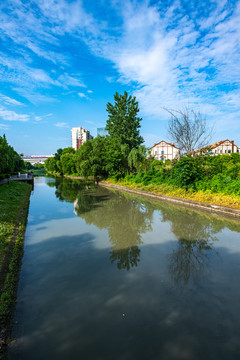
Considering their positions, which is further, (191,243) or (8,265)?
(191,243)

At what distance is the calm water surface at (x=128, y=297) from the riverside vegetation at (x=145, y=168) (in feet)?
18.3

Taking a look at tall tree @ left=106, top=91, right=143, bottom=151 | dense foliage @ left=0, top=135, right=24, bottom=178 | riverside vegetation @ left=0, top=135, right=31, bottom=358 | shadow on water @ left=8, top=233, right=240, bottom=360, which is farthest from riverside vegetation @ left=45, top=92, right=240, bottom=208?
riverside vegetation @ left=0, top=135, right=31, bottom=358

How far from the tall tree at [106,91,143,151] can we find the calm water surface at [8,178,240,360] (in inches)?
1058

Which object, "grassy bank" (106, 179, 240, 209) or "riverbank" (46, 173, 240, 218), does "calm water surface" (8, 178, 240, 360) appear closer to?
"riverbank" (46, 173, 240, 218)

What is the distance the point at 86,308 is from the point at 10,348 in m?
1.12

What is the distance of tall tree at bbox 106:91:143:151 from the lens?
3216cm

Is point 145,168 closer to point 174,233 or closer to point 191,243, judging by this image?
point 174,233

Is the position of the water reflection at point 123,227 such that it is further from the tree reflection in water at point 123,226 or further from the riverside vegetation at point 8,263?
the riverside vegetation at point 8,263

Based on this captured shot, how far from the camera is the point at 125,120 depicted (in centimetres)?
3247

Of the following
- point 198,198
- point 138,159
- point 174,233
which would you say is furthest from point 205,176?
point 138,159

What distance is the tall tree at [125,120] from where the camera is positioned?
32.2 metres

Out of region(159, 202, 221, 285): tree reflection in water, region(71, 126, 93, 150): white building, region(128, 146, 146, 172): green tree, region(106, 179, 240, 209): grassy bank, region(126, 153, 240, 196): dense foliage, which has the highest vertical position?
region(71, 126, 93, 150): white building

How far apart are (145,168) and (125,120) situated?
1412 centimetres

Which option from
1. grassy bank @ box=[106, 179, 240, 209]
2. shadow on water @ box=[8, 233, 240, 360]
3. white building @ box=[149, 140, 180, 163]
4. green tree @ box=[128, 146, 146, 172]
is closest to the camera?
shadow on water @ box=[8, 233, 240, 360]
